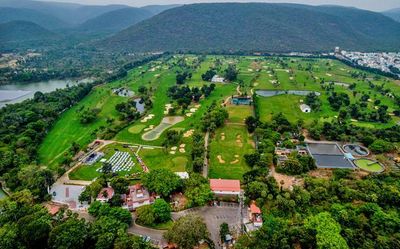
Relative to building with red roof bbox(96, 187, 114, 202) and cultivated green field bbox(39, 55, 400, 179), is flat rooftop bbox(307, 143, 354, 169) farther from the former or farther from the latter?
building with red roof bbox(96, 187, 114, 202)

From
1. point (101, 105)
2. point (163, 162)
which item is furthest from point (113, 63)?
point (163, 162)

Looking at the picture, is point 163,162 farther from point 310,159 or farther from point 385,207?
point 385,207

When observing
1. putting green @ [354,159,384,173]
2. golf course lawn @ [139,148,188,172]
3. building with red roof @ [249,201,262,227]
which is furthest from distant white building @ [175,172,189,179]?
putting green @ [354,159,384,173]

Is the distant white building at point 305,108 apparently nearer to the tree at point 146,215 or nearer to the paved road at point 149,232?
the tree at point 146,215

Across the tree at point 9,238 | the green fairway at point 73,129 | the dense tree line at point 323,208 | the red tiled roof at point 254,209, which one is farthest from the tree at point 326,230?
the green fairway at point 73,129

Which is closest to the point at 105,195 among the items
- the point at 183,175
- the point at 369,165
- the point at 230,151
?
the point at 183,175
